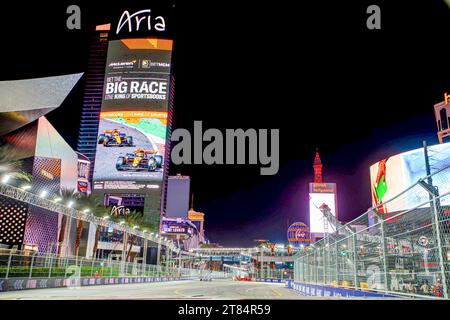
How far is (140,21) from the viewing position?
313ft

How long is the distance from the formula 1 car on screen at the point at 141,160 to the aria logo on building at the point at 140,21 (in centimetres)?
3188

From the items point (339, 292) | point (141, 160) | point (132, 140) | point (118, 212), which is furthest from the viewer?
point (141, 160)

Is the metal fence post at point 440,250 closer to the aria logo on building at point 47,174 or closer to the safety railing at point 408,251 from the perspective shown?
the safety railing at point 408,251

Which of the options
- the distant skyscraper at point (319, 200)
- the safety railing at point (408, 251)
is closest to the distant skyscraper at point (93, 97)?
the distant skyscraper at point (319, 200)

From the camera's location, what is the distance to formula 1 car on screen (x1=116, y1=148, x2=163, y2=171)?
279 feet

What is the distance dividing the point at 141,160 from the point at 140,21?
36.3 meters

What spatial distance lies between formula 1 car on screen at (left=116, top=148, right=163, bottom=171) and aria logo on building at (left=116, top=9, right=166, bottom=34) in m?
31.9

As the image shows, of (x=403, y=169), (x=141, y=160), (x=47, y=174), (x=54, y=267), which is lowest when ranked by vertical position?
(x=54, y=267)

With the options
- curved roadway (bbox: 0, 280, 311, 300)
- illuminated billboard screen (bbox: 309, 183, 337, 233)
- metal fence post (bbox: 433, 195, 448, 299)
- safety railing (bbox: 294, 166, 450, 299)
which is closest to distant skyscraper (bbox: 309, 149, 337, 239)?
illuminated billboard screen (bbox: 309, 183, 337, 233)

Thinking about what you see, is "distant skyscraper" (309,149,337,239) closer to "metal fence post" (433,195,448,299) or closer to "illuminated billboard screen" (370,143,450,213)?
"illuminated billboard screen" (370,143,450,213)

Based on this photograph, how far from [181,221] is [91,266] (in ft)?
355

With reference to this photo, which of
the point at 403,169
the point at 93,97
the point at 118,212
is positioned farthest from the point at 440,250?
the point at 93,97

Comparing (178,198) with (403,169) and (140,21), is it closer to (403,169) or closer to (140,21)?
(140,21)
